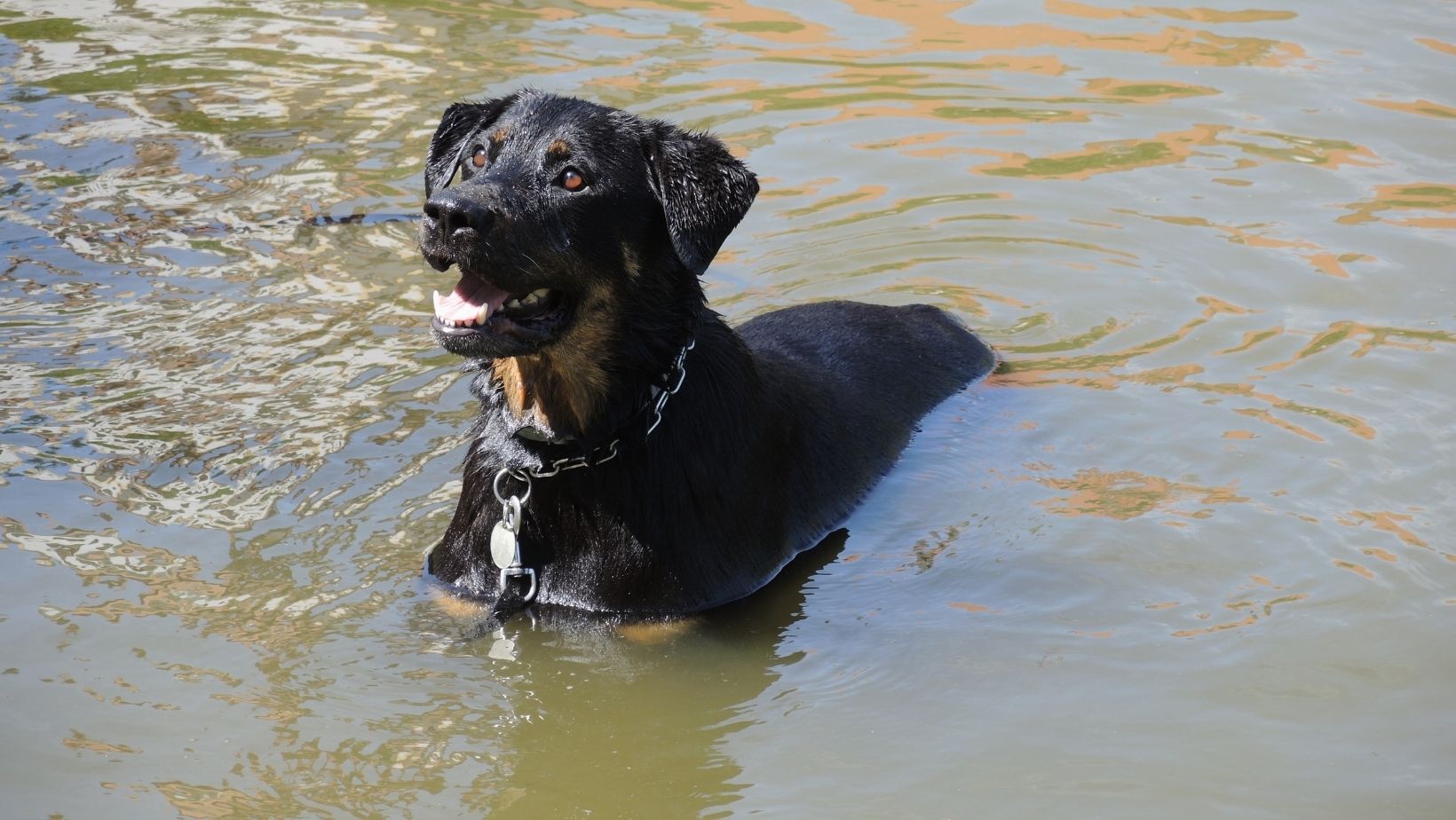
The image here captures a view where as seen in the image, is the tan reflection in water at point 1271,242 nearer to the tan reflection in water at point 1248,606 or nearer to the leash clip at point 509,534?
the tan reflection in water at point 1248,606

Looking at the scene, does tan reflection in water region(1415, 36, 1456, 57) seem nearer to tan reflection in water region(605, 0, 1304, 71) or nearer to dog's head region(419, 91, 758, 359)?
tan reflection in water region(605, 0, 1304, 71)

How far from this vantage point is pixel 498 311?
528 cm

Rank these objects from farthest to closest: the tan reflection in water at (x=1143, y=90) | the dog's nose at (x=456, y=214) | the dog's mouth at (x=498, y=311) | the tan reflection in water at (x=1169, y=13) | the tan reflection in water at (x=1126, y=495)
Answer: the tan reflection in water at (x=1169, y=13) < the tan reflection in water at (x=1143, y=90) < the tan reflection in water at (x=1126, y=495) < the dog's mouth at (x=498, y=311) < the dog's nose at (x=456, y=214)

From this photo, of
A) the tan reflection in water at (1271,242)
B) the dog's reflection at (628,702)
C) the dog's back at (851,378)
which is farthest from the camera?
the tan reflection in water at (1271,242)

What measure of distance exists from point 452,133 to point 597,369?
1.33 metres

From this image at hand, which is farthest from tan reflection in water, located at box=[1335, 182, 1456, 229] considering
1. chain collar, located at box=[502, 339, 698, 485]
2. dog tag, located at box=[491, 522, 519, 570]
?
dog tag, located at box=[491, 522, 519, 570]

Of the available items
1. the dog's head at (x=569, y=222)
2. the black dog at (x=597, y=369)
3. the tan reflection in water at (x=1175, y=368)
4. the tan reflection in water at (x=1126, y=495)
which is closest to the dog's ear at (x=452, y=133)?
the black dog at (x=597, y=369)

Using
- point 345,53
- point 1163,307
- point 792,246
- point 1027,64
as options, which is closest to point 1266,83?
point 1027,64

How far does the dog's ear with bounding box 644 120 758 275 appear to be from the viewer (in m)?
5.44

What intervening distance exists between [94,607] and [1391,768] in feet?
14.6

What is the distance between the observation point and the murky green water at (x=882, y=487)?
4.79 metres

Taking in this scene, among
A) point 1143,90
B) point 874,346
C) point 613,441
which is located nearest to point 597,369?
point 613,441

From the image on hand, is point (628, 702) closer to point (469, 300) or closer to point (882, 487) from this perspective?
point (469, 300)

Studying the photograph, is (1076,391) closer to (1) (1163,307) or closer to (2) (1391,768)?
(1) (1163,307)
